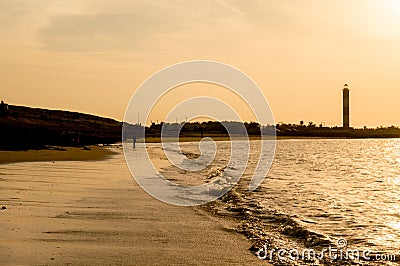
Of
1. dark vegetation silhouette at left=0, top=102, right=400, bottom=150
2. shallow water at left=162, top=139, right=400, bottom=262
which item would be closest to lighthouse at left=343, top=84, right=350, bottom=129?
dark vegetation silhouette at left=0, top=102, right=400, bottom=150

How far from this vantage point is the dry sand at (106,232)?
29.1 ft

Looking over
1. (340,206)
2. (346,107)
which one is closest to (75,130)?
(340,206)

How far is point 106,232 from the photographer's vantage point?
1080 centimetres

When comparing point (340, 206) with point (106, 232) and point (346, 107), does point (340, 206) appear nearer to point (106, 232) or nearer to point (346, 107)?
point (106, 232)

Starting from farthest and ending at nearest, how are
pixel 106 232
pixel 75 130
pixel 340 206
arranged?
pixel 75 130 → pixel 340 206 → pixel 106 232

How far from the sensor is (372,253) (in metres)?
10.5

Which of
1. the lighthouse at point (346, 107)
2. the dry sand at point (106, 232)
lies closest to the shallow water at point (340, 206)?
the dry sand at point (106, 232)

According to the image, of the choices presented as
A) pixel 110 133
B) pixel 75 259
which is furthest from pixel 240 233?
pixel 110 133

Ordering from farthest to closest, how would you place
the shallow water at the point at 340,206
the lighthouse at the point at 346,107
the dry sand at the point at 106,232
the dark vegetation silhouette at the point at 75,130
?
1. the lighthouse at the point at 346,107
2. the dark vegetation silhouette at the point at 75,130
3. the shallow water at the point at 340,206
4. the dry sand at the point at 106,232

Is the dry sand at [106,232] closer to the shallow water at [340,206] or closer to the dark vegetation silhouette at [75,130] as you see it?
the shallow water at [340,206]

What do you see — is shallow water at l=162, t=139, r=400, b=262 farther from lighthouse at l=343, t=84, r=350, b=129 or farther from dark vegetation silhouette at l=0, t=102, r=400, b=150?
lighthouse at l=343, t=84, r=350, b=129

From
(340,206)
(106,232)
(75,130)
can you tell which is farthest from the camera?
(75,130)

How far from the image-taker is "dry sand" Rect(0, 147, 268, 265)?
8867mm

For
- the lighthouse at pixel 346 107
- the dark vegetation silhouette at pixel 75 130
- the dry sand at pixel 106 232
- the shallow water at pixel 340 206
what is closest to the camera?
the dry sand at pixel 106 232
